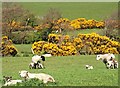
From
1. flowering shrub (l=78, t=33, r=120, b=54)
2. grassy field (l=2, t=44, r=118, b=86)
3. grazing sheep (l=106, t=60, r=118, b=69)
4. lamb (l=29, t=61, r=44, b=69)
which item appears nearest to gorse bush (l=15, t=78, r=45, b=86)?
grassy field (l=2, t=44, r=118, b=86)

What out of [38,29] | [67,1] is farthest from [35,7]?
[38,29]

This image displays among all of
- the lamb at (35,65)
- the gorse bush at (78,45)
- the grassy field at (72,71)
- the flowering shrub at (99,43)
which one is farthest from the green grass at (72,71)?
the flowering shrub at (99,43)

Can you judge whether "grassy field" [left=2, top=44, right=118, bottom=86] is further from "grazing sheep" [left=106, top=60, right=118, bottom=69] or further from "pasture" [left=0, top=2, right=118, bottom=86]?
"grazing sheep" [left=106, top=60, right=118, bottom=69]

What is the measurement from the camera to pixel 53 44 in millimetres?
16531

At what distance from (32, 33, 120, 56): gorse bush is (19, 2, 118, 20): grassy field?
10.6 feet

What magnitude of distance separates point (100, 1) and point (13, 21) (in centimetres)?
719

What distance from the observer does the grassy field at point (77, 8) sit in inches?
817

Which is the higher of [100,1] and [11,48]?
[100,1]

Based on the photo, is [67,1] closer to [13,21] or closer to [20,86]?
[13,21]

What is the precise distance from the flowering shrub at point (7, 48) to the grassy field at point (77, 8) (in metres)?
3.20

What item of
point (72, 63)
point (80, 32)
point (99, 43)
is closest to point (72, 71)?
point (72, 63)

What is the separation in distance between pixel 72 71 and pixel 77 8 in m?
12.7

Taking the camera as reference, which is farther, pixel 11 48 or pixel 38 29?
pixel 38 29

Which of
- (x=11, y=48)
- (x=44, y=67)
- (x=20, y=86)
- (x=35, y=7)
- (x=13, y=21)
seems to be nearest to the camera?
(x=20, y=86)
